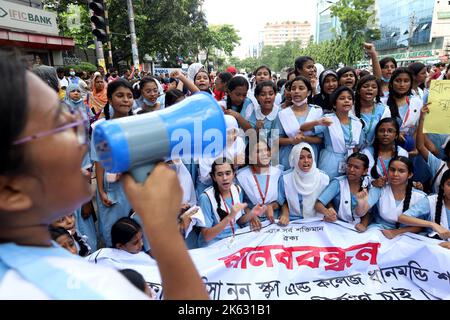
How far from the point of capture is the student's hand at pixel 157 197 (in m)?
0.71

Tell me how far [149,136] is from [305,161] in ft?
7.94

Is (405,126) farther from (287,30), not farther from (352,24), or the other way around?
(287,30)

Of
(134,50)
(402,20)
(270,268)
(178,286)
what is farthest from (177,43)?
(402,20)

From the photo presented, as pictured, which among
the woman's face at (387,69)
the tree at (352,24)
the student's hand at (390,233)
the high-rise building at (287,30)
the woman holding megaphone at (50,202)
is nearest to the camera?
the woman holding megaphone at (50,202)

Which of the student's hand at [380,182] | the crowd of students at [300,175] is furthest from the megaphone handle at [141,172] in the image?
the student's hand at [380,182]

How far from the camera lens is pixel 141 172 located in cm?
77

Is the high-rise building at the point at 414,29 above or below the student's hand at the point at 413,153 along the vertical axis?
above

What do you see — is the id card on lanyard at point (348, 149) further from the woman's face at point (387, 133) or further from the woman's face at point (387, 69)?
the woman's face at point (387, 69)

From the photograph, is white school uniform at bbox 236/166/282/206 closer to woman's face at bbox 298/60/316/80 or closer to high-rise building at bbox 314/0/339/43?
woman's face at bbox 298/60/316/80

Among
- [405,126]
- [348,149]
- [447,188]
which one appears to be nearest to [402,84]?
[405,126]

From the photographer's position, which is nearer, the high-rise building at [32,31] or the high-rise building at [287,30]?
the high-rise building at [32,31]

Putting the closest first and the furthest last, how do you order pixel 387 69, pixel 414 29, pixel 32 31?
1. pixel 387 69
2. pixel 32 31
3. pixel 414 29

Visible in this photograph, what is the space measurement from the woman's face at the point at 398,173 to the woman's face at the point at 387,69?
2835 millimetres
